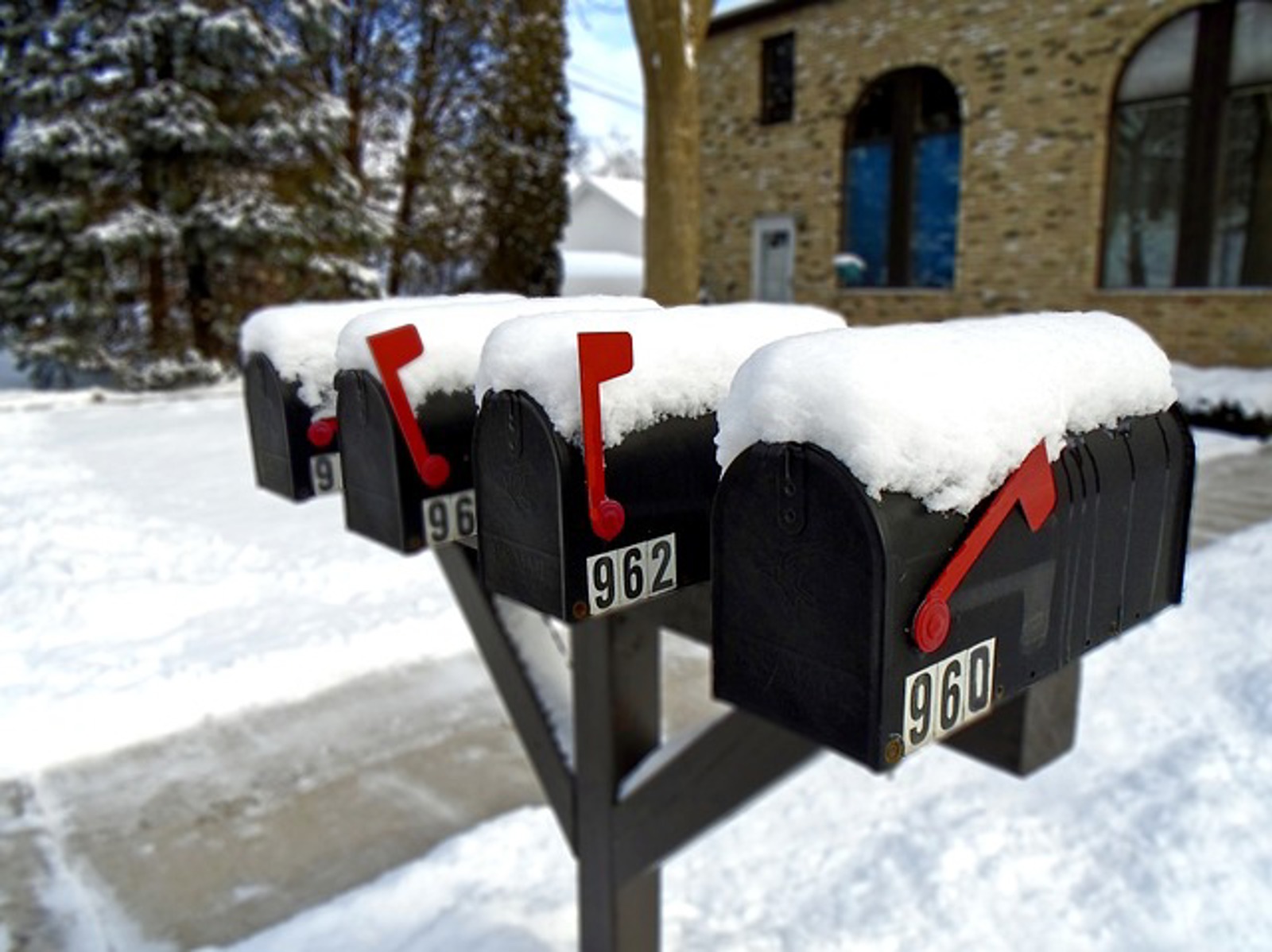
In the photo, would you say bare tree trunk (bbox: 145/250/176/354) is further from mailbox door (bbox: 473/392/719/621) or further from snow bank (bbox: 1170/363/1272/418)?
mailbox door (bbox: 473/392/719/621)

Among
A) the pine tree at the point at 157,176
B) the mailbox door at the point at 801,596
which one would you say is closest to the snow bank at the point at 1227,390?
the mailbox door at the point at 801,596

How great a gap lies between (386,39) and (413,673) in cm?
1522

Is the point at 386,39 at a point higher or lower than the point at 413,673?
higher

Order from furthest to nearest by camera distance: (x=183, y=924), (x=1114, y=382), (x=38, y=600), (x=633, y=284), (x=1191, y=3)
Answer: (x=633, y=284)
(x=1191, y=3)
(x=38, y=600)
(x=183, y=924)
(x=1114, y=382)

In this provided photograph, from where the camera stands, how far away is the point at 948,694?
2.49 feet

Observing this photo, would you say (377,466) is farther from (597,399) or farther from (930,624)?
(930,624)

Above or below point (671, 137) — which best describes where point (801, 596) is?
below

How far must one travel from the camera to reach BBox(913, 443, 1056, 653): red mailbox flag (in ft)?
2.33

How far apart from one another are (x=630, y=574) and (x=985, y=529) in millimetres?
337

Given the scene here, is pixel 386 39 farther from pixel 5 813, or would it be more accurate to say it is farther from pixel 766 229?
pixel 5 813

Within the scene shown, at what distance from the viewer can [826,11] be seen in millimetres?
12047

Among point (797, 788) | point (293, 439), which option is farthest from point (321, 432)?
point (797, 788)

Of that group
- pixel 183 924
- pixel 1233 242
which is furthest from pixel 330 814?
pixel 1233 242

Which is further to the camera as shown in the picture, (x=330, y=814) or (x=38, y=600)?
(x=38, y=600)
